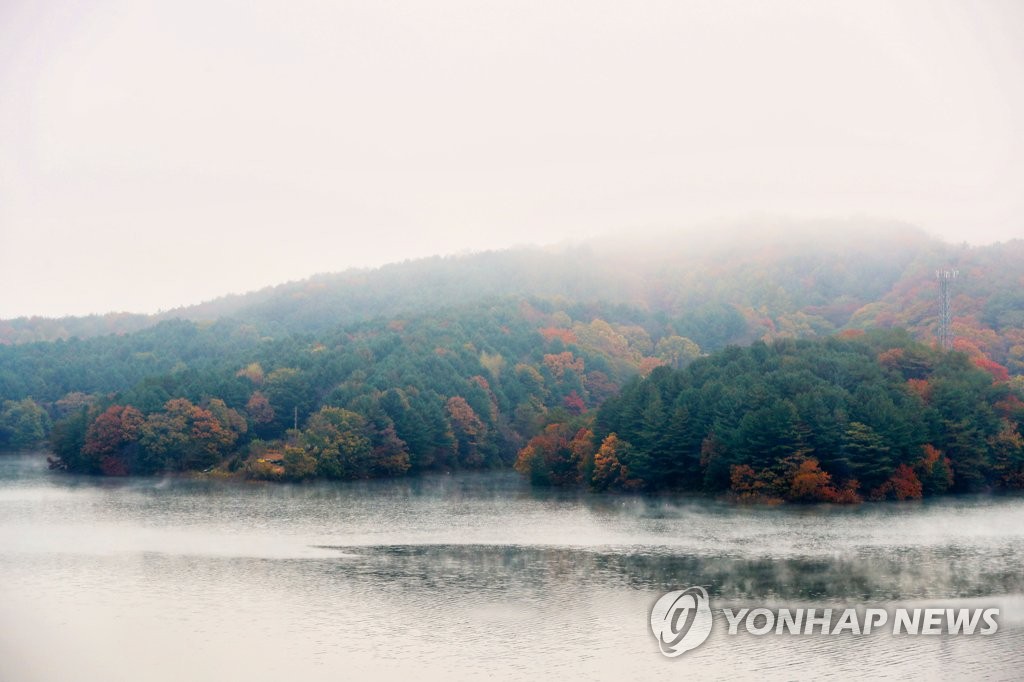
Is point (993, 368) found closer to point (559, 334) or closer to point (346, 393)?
point (346, 393)

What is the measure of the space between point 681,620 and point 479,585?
933 centimetres

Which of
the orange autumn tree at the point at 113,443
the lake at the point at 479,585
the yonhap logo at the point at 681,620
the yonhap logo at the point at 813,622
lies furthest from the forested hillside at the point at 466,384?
the yonhap logo at the point at 813,622

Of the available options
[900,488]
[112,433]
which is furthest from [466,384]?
[900,488]

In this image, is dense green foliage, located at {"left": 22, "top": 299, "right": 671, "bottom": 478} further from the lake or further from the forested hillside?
the lake

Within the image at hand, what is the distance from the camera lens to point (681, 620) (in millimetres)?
36406

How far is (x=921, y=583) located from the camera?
4094 cm

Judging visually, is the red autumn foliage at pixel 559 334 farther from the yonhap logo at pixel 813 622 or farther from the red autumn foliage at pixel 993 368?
the yonhap logo at pixel 813 622

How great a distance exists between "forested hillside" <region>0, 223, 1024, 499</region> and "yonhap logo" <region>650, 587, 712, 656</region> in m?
33.5

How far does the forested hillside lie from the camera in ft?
264

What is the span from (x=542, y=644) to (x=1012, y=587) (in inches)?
737

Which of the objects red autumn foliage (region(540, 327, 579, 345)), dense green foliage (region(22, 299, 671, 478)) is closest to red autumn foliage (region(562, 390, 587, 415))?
dense green foliage (region(22, 299, 671, 478))

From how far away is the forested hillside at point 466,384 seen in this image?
80500 mm

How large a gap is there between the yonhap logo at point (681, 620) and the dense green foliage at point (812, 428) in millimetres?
Result: 33141

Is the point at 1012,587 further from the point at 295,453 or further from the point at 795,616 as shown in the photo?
the point at 295,453
